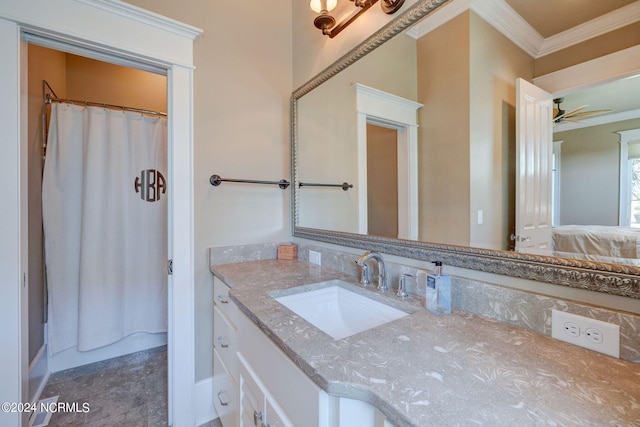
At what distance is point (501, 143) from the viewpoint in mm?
930

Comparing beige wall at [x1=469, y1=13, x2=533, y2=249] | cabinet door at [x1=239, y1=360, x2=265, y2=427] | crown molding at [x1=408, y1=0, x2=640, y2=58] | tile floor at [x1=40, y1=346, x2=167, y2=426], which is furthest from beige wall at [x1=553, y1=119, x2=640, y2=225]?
tile floor at [x1=40, y1=346, x2=167, y2=426]

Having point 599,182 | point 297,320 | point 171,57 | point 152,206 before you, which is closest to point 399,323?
point 297,320

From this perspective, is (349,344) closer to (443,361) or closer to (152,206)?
(443,361)

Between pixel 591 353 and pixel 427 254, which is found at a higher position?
pixel 427 254

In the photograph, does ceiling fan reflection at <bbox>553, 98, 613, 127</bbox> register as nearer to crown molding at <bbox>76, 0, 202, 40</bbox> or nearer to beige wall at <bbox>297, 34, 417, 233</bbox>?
beige wall at <bbox>297, 34, 417, 233</bbox>

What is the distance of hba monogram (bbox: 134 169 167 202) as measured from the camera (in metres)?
2.31

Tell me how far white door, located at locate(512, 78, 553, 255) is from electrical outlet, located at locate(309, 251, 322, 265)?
1.00 metres

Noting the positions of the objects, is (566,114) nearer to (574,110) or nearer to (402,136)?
(574,110)

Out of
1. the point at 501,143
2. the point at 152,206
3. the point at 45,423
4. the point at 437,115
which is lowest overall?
the point at 45,423

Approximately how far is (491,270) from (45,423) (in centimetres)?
247

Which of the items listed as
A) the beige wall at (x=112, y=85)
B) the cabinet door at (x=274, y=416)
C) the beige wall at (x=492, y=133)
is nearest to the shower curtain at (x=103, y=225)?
the beige wall at (x=112, y=85)

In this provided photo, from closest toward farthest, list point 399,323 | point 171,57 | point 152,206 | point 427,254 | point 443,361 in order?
point 443,361
point 399,323
point 427,254
point 171,57
point 152,206

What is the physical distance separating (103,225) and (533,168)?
275 cm

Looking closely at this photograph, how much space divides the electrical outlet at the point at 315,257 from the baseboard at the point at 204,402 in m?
0.93
